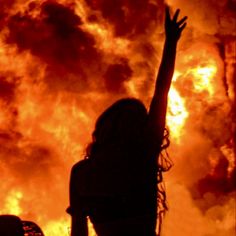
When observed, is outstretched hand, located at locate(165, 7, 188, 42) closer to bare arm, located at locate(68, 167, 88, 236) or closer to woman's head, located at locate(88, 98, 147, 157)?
woman's head, located at locate(88, 98, 147, 157)

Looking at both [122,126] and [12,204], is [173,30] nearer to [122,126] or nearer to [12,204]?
[122,126]

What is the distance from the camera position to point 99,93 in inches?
281

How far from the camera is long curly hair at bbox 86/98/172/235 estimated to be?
6.37ft

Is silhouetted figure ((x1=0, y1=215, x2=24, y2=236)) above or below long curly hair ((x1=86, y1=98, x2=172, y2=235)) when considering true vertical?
below

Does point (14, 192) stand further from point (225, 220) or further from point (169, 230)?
point (225, 220)

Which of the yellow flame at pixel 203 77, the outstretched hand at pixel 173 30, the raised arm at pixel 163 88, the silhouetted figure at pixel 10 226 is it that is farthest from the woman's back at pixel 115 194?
the yellow flame at pixel 203 77

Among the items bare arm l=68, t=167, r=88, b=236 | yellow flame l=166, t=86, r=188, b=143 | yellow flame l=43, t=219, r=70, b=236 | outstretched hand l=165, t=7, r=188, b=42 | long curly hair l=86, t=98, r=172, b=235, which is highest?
yellow flame l=166, t=86, r=188, b=143

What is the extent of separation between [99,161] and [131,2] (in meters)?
5.94

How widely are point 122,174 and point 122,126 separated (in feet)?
0.70

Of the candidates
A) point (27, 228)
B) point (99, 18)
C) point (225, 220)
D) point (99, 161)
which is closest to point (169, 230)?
point (225, 220)

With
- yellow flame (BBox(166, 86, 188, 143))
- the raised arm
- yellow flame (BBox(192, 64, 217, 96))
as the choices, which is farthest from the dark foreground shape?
yellow flame (BBox(192, 64, 217, 96))

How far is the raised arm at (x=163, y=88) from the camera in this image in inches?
77.4

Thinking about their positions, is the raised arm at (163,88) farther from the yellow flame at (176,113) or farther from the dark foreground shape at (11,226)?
the yellow flame at (176,113)

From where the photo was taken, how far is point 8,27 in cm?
733
